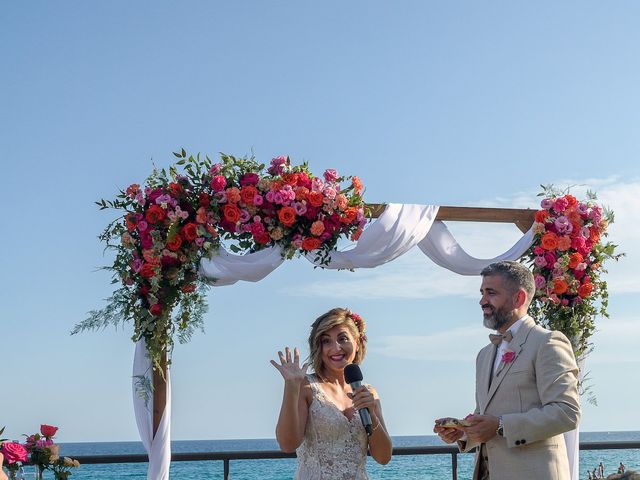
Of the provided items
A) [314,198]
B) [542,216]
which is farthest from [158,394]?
[542,216]

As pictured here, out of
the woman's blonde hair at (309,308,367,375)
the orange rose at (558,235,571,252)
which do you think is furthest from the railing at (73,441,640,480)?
the orange rose at (558,235,571,252)

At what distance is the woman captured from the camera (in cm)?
485

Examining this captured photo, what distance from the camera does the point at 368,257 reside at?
7223mm

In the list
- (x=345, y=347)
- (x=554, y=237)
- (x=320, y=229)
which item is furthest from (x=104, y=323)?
(x=554, y=237)

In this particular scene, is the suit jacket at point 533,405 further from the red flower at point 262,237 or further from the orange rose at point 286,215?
the red flower at point 262,237

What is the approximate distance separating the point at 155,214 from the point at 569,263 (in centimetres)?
324

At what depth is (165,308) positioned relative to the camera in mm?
6973

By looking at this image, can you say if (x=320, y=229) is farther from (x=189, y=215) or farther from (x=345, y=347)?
(x=345, y=347)

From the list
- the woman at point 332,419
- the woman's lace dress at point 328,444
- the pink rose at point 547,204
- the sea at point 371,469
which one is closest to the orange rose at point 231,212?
the woman at point 332,419

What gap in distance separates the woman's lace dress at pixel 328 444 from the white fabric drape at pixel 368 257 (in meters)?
2.22

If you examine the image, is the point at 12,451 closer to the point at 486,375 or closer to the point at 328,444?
the point at 328,444

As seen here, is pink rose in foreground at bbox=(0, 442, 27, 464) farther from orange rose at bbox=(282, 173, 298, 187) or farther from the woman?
orange rose at bbox=(282, 173, 298, 187)

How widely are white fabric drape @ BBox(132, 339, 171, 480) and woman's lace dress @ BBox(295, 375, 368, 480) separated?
2261mm

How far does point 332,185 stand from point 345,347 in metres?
2.43
